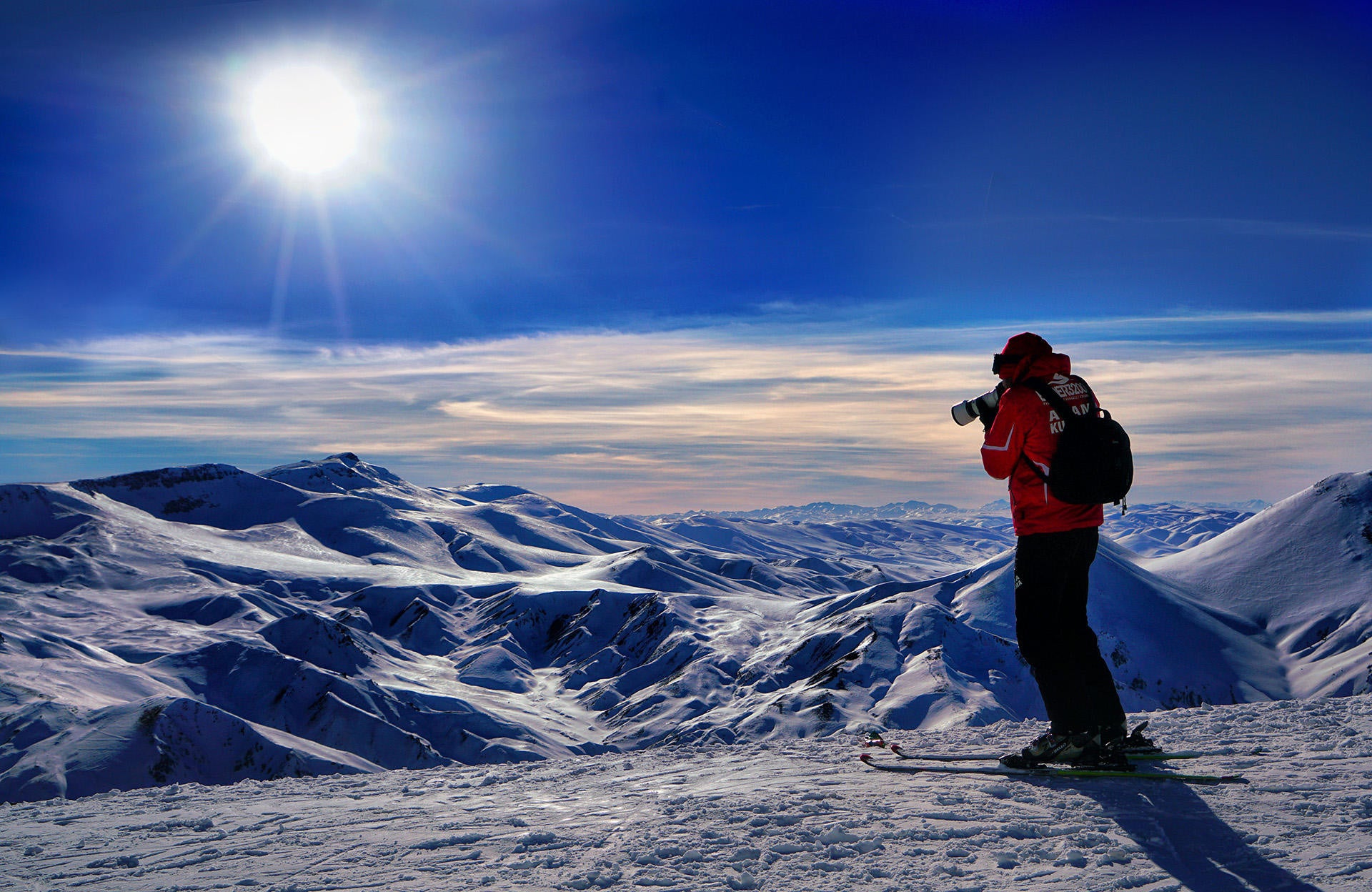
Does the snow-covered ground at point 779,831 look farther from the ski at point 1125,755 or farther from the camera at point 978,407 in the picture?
the camera at point 978,407

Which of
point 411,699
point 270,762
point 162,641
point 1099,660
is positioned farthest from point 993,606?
point 1099,660

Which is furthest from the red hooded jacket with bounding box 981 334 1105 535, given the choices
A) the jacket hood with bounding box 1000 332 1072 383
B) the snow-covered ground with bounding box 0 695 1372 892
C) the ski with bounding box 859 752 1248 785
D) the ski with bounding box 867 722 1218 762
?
the ski with bounding box 867 722 1218 762

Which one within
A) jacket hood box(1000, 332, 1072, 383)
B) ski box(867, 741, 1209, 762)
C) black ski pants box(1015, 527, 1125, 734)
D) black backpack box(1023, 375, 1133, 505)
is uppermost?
jacket hood box(1000, 332, 1072, 383)

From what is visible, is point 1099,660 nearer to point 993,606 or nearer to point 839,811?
point 839,811

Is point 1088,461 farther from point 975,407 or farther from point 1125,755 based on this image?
point 1125,755

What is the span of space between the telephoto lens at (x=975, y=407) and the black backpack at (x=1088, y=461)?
592 mm

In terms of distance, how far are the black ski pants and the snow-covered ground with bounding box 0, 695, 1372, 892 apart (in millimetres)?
635

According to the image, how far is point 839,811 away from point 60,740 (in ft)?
391

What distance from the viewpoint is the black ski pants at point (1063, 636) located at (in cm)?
762

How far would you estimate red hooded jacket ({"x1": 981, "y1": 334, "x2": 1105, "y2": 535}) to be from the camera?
7.34 metres

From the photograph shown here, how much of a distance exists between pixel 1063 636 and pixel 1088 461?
5.82 feet

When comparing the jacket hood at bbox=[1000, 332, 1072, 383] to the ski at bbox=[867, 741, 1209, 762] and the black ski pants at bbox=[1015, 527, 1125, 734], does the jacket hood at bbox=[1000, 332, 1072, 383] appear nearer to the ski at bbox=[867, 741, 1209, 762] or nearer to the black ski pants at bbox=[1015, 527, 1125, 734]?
the black ski pants at bbox=[1015, 527, 1125, 734]

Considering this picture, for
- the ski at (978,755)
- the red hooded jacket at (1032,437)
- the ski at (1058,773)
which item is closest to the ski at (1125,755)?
the ski at (978,755)

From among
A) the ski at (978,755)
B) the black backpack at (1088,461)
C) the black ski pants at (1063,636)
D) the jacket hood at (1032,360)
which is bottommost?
the ski at (978,755)
